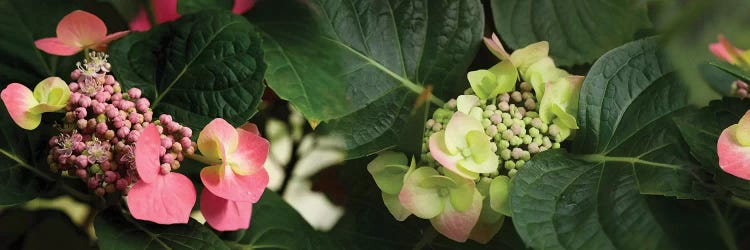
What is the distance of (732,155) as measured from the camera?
17.6 inches

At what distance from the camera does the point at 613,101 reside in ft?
1.66

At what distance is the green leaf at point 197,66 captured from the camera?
1.54ft

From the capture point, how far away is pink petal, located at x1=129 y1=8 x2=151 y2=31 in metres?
0.59

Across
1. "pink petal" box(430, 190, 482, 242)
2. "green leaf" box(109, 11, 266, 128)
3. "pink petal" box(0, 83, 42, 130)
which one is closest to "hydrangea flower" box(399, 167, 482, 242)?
"pink petal" box(430, 190, 482, 242)

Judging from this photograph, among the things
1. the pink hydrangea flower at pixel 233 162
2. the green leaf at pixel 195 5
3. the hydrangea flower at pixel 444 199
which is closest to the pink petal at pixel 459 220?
the hydrangea flower at pixel 444 199

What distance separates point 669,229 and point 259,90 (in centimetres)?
25

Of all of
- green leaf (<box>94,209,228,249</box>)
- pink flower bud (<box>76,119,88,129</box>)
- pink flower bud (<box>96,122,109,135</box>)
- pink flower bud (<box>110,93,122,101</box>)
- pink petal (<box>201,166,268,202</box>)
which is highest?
pink flower bud (<box>110,93,122,101</box>)

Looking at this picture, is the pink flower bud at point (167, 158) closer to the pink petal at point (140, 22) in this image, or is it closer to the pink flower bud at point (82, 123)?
the pink flower bud at point (82, 123)

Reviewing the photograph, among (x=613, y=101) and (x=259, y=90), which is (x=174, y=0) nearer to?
(x=259, y=90)

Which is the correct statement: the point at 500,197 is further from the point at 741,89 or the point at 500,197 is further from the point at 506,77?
the point at 741,89

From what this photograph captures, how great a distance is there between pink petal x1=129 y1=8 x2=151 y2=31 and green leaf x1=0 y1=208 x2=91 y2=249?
0.45ft

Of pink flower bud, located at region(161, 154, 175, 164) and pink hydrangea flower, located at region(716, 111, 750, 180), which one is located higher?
pink hydrangea flower, located at region(716, 111, 750, 180)

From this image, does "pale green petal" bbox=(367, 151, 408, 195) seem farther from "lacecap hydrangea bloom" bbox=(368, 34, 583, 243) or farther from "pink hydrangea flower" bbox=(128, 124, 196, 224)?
"pink hydrangea flower" bbox=(128, 124, 196, 224)

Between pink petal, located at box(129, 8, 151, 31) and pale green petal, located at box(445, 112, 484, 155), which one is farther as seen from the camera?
pink petal, located at box(129, 8, 151, 31)
